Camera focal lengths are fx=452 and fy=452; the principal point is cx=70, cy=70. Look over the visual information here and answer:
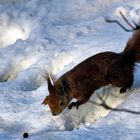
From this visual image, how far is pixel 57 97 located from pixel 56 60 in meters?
1.35

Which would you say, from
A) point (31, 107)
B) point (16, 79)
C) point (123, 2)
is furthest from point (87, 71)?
point (123, 2)

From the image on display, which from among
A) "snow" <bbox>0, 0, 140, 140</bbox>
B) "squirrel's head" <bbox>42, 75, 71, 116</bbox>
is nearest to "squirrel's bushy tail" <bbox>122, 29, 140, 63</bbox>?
"snow" <bbox>0, 0, 140, 140</bbox>

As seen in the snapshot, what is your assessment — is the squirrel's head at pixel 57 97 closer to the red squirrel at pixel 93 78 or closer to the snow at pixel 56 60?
the red squirrel at pixel 93 78

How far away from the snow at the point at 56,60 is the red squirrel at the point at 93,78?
0.15m

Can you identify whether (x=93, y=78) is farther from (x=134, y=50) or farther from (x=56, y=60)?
(x=56, y=60)

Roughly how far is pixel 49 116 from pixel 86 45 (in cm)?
149

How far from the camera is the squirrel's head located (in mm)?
3346

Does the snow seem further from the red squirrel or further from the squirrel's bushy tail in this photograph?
the squirrel's bushy tail

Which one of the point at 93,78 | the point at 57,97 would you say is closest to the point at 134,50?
the point at 93,78

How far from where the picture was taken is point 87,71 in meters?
3.39

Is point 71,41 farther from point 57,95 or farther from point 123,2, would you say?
point 57,95

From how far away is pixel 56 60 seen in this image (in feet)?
15.3

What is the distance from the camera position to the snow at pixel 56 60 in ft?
10.5

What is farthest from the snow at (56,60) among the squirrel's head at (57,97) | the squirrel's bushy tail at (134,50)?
the squirrel's bushy tail at (134,50)
